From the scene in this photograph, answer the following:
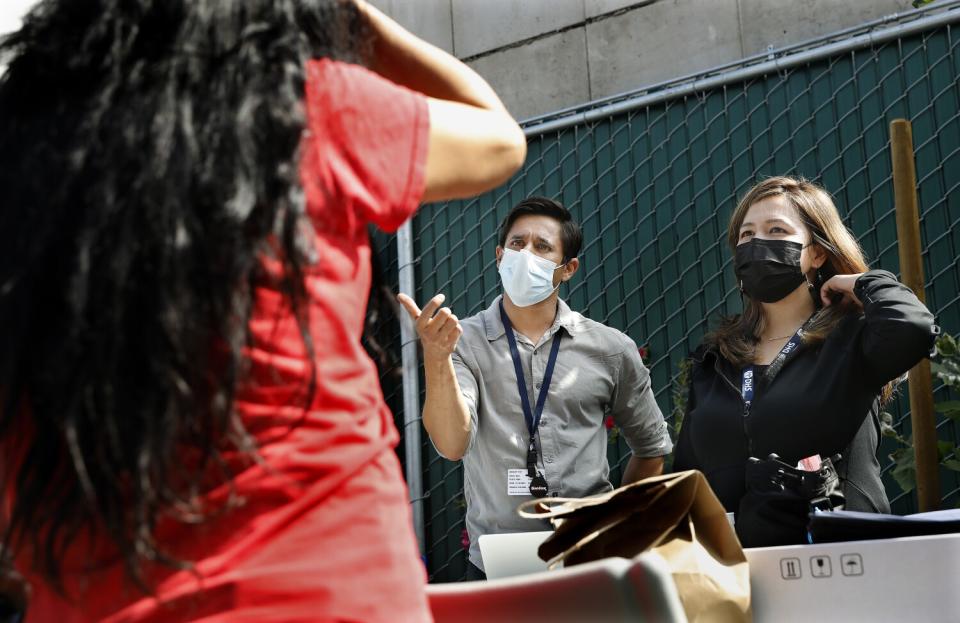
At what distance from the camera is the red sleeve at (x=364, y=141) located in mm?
996

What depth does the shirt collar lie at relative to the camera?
3.53m

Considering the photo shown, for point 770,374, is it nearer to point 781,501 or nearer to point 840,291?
point 840,291

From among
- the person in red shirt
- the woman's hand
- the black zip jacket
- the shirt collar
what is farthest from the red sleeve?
the shirt collar

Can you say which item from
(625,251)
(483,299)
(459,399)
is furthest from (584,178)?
(459,399)

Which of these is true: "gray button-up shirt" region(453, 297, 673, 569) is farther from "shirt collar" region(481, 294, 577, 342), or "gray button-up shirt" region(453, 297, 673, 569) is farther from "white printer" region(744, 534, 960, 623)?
"white printer" region(744, 534, 960, 623)

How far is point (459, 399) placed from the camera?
118 inches

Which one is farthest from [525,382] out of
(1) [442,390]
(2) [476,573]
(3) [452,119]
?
(3) [452,119]

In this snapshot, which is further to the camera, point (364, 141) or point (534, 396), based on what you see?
point (534, 396)

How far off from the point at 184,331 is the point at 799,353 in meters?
2.18

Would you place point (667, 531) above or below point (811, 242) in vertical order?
below

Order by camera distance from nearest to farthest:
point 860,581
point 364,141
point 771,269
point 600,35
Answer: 1. point 364,141
2. point 860,581
3. point 771,269
4. point 600,35

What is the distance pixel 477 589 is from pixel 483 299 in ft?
12.0

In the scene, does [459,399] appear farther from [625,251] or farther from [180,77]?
[180,77]

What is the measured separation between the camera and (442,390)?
9.79 feet
